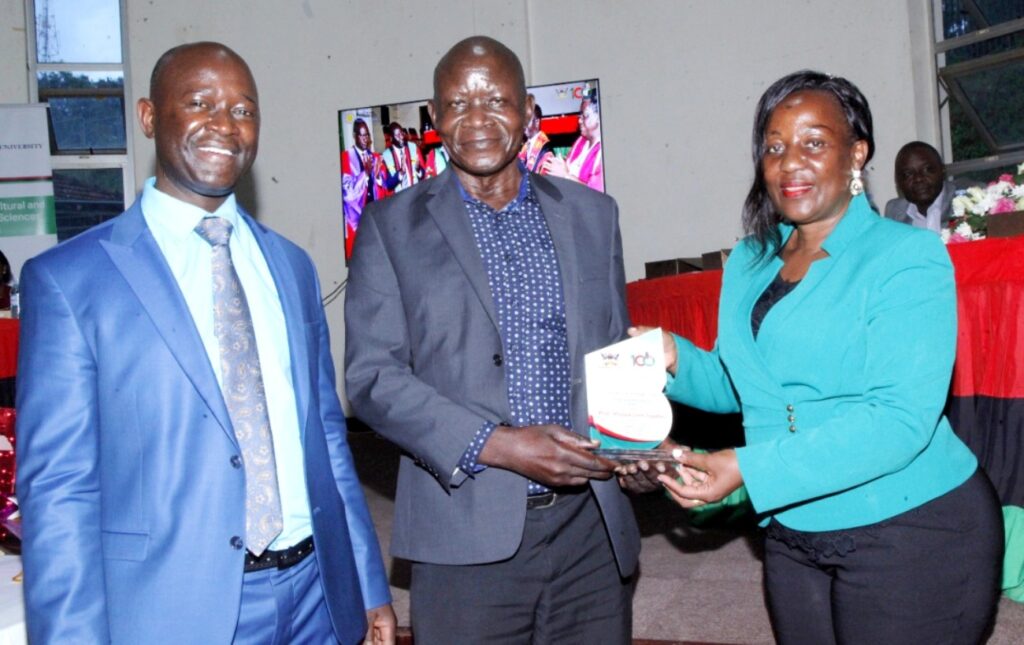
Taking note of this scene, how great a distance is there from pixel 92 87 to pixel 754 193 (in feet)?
29.5

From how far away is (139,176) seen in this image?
9508 millimetres

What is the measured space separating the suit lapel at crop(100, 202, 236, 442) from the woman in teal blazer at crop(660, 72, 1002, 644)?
890mm

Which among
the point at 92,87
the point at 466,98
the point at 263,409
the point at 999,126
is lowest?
the point at 263,409

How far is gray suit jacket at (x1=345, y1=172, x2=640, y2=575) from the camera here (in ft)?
6.46

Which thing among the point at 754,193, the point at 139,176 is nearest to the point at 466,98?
the point at 754,193

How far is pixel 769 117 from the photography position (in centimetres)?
194

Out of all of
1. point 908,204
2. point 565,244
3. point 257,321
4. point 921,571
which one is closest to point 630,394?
point 565,244

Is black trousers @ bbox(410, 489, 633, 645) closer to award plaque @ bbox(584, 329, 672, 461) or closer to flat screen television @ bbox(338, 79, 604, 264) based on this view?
award plaque @ bbox(584, 329, 672, 461)

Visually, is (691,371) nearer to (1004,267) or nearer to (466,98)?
(466,98)

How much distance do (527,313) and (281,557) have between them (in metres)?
0.73

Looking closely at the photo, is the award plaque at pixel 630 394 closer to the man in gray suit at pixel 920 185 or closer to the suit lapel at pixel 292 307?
the suit lapel at pixel 292 307

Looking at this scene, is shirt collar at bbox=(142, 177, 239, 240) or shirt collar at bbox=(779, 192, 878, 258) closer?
shirt collar at bbox=(142, 177, 239, 240)

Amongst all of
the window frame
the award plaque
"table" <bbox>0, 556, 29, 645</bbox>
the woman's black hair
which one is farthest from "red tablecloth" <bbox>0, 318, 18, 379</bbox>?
the window frame

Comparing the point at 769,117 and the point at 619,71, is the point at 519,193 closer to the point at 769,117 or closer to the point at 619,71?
the point at 769,117
